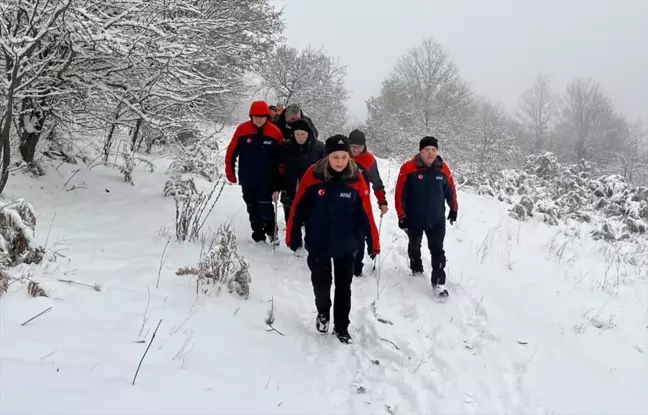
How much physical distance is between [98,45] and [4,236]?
8.87 feet

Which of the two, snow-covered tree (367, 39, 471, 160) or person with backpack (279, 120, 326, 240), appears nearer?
person with backpack (279, 120, 326, 240)

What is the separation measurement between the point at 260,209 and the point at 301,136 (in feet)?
4.05

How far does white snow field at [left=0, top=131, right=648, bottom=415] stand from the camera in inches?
105

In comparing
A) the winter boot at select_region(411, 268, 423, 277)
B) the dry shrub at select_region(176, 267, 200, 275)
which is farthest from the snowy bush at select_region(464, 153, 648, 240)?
the dry shrub at select_region(176, 267, 200, 275)

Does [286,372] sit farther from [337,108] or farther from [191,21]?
[337,108]

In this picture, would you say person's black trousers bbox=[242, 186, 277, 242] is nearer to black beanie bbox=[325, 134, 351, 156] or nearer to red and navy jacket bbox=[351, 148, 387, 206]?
red and navy jacket bbox=[351, 148, 387, 206]

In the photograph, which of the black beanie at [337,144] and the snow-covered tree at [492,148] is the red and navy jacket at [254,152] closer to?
the black beanie at [337,144]

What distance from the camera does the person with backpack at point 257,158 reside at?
5.78m

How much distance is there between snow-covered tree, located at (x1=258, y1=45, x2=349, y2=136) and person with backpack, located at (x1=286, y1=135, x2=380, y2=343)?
2349cm

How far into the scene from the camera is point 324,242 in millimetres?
3914

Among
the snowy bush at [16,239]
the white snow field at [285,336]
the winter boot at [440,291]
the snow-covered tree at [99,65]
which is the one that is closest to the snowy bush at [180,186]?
the white snow field at [285,336]

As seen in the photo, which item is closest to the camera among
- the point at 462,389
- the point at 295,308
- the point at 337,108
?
the point at 462,389

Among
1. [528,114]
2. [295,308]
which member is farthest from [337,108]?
[295,308]

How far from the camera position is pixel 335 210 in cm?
389
